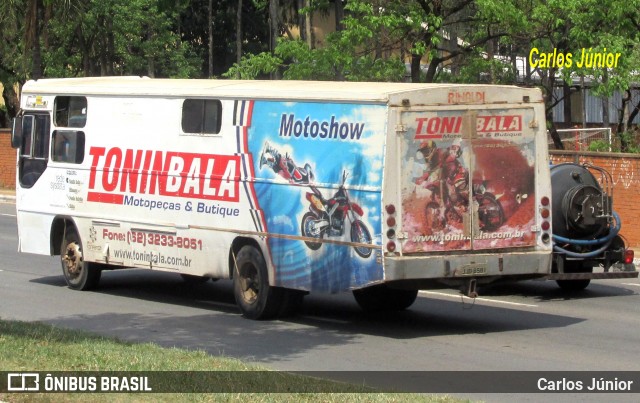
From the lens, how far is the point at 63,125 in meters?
16.5

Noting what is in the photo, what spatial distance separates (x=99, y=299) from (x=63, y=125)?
2.66 m

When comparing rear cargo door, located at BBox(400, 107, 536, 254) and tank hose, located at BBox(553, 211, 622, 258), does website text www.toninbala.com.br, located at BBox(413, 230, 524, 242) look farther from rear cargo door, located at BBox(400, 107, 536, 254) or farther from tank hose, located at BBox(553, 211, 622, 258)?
tank hose, located at BBox(553, 211, 622, 258)

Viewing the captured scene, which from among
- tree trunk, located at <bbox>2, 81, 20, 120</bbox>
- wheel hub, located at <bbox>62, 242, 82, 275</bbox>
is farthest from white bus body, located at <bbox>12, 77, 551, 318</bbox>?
tree trunk, located at <bbox>2, 81, 20, 120</bbox>

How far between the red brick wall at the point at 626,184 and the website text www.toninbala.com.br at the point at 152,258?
10.7 m

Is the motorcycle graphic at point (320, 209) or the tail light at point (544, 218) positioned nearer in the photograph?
the motorcycle graphic at point (320, 209)

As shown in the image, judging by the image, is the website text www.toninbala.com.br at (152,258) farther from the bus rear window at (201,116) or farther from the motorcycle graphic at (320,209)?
the motorcycle graphic at (320,209)

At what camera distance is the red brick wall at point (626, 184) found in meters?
22.8

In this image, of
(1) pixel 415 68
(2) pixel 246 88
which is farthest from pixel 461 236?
(1) pixel 415 68

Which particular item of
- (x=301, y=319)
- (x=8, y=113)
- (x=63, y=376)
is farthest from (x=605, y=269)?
(x=8, y=113)

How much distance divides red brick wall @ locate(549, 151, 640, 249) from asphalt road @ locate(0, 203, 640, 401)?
196 inches

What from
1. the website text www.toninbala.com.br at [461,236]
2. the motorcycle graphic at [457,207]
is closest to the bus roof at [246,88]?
the motorcycle graphic at [457,207]

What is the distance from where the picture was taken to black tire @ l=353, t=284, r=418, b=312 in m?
14.3

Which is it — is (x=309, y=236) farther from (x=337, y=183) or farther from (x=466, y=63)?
(x=466, y=63)

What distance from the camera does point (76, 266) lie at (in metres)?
16.5
